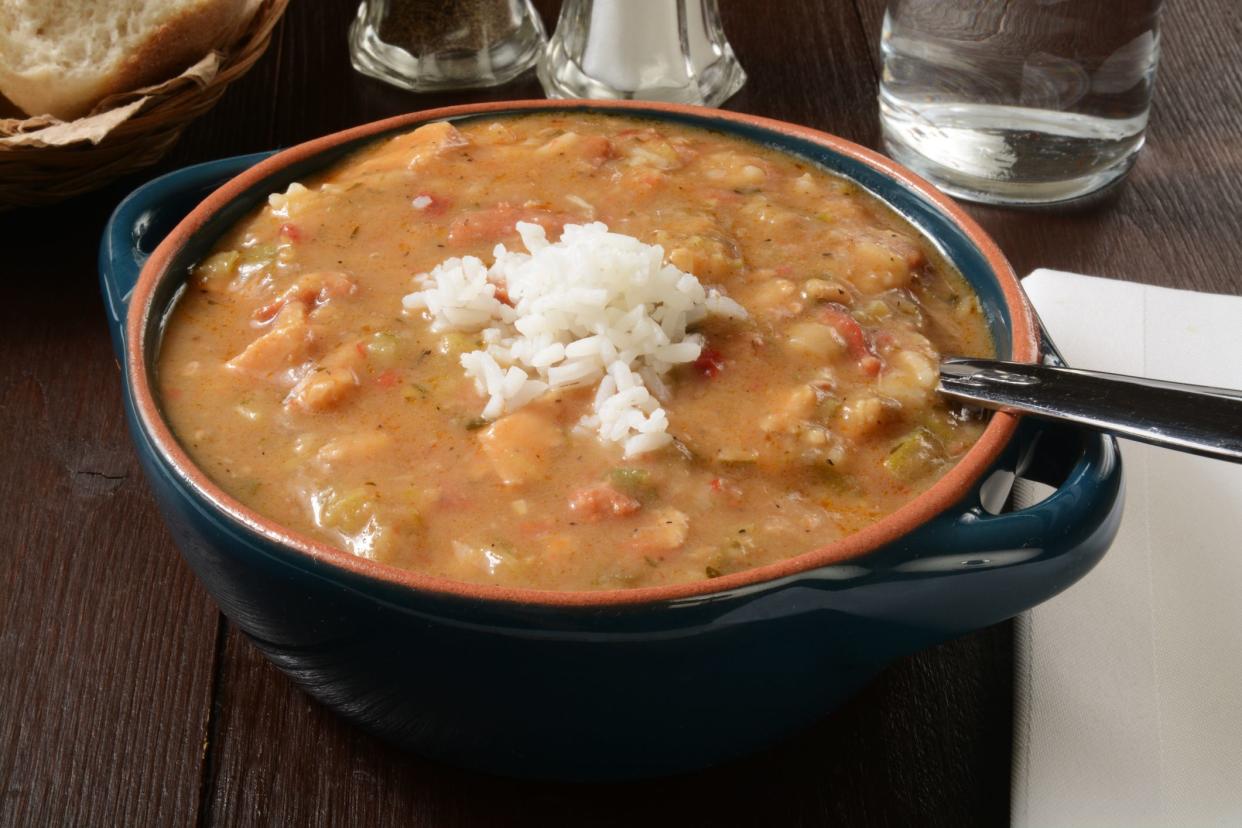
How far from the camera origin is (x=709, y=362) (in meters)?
1.63

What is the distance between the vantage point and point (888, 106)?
261cm

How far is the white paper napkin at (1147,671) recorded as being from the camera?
1434mm

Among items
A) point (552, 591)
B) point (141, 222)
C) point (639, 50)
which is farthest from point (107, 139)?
point (552, 591)

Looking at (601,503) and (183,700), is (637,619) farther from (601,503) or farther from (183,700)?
(183,700)

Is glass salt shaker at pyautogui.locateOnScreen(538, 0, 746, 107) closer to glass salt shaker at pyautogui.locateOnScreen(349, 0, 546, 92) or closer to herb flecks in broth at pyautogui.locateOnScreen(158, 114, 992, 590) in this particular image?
glass salt shaker at pyautogui.locateOnScreen(349, 0, 546, 92)

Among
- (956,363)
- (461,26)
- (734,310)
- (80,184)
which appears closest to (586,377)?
(734,310)

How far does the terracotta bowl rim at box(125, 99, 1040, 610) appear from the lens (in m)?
1.20

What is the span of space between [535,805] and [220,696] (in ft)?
1.33

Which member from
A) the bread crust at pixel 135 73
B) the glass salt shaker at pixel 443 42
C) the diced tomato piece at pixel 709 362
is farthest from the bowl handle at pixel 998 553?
the glass salt shaker at pixel 443 42

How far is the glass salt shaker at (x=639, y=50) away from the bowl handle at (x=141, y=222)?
0.89 m

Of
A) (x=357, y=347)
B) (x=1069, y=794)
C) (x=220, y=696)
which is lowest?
(x=220, y=696)

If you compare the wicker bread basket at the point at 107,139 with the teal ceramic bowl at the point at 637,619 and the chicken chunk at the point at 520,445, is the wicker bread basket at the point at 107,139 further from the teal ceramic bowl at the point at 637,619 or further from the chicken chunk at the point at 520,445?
the chicken chunk at the point at 520,445

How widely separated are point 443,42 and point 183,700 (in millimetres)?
1605

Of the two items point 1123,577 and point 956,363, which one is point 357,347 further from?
point 1123,577
